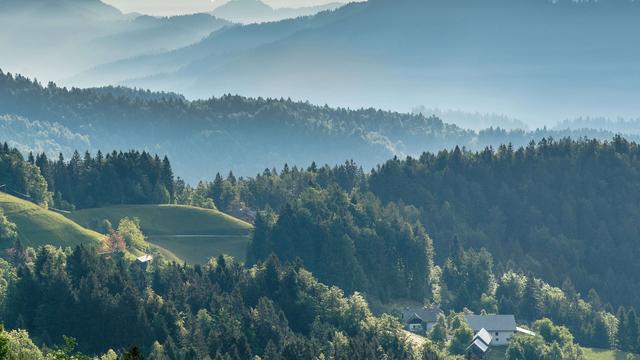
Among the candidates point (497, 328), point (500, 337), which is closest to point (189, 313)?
point (500, 337)

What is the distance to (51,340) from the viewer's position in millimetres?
156625

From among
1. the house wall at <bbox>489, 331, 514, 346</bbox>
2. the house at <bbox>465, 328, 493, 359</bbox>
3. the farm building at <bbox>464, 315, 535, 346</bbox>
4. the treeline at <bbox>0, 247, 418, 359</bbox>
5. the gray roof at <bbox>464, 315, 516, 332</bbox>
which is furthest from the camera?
the gray roof at <bbox>464, 315, 516, 332</bbox>

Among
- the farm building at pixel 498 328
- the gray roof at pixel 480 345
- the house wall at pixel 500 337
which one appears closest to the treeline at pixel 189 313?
the gray roof at pixel 480 345

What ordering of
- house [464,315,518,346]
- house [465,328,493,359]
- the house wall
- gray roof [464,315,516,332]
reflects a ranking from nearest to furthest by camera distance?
house [465,328,493,359] → the house wall → house [464,315,518,346] → gray roof [464,315,516,332]

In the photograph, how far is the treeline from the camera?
511ft

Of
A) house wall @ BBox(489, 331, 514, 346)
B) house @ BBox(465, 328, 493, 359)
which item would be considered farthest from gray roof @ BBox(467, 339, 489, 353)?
house wall @ BBox(489, 331, 514, 346)

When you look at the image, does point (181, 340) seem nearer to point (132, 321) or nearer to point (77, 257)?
point (132, 321)

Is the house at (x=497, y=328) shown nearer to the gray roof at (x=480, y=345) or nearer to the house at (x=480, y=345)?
the house at (x=480, y=345)

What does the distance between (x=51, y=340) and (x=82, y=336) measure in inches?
130

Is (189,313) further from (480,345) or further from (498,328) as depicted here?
(498,328)

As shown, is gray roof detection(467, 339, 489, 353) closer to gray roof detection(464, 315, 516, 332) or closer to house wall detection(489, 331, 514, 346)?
house wall detection(489, 331, 514, 346)

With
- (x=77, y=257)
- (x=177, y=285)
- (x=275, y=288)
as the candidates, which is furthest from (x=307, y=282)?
(x=77, y=257)

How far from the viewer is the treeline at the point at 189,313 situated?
155625 millimetres

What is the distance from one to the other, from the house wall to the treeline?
1784cm
